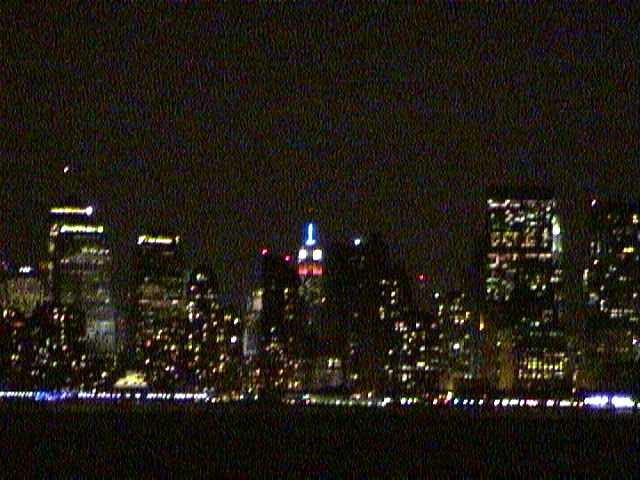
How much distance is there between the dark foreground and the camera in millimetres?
94000

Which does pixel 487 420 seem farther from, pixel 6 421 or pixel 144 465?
pixel 144 465

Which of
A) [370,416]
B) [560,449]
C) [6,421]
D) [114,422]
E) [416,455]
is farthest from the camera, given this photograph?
[370,416]

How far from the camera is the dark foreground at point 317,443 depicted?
3701 inches

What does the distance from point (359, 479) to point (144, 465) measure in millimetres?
14233

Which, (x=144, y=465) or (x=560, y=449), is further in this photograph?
(x=560, y=449)

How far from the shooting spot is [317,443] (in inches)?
5113

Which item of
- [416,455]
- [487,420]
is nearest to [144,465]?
[416,455]

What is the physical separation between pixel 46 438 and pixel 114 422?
4786 centimetres

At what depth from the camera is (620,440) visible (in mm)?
138500

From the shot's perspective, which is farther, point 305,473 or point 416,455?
point 416,455

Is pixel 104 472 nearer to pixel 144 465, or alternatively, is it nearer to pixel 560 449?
pixel 144 465

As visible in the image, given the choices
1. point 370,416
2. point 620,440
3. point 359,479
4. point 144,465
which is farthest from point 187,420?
point 359,479

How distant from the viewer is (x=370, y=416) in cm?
19138

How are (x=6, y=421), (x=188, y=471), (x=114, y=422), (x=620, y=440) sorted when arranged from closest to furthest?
(x=188, y=471) → (x=620, y=440) → (x=6, y=421) → (x=114, y=422)
